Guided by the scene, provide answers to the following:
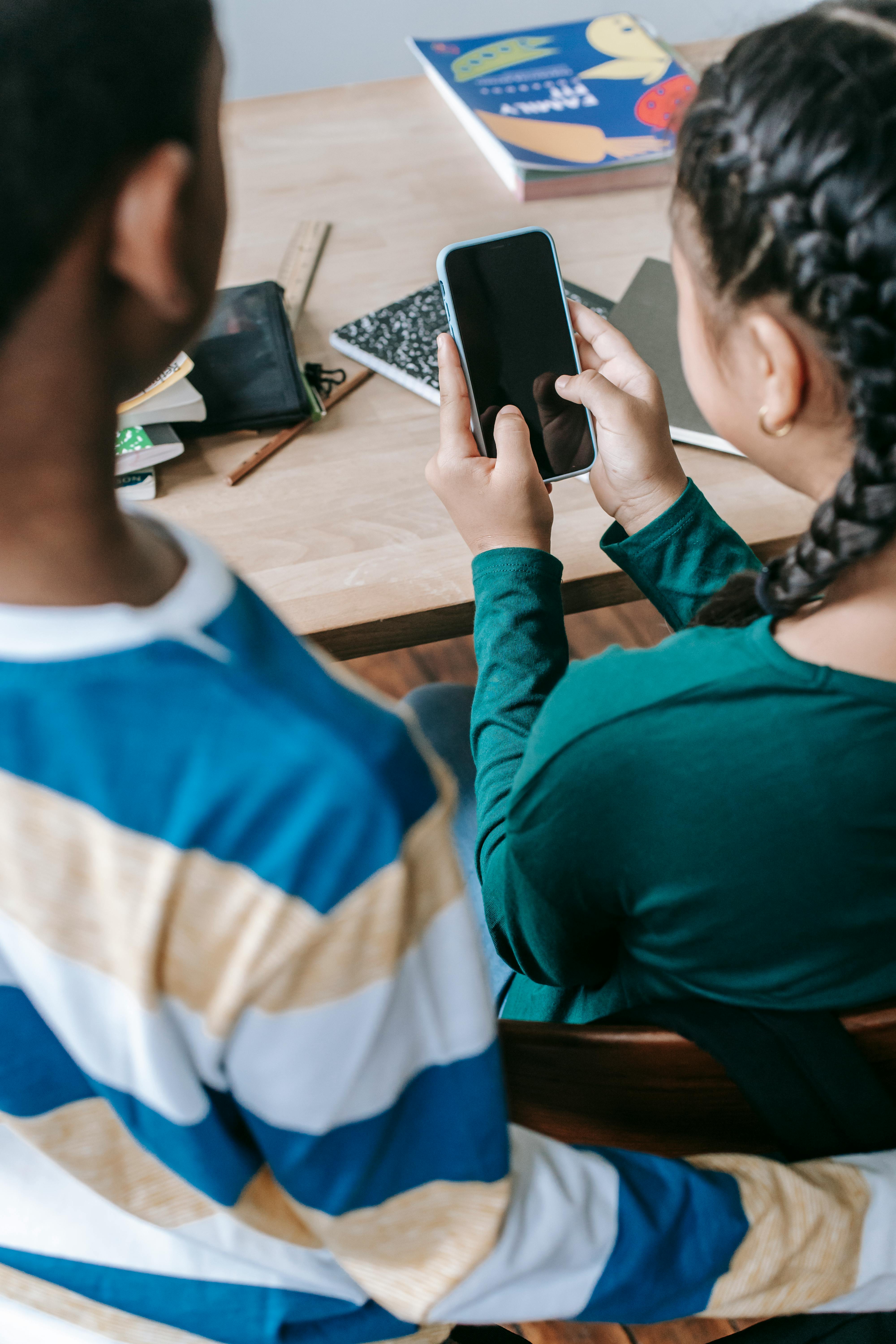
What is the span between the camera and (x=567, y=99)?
4.33 feet

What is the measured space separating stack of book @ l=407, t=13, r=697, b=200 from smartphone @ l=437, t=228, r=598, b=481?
Result: 461 mm

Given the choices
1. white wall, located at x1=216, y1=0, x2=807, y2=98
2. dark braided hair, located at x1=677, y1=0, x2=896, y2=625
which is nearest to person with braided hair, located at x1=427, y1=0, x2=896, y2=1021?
dark braided hair, located at x1=677, y1=0, x2=896, y2=625

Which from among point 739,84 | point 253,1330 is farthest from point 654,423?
point 253,1330

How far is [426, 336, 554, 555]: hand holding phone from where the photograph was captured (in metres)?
0.73

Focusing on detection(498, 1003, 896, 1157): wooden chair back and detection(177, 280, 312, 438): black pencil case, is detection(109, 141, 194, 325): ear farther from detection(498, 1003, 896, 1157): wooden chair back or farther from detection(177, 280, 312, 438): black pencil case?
detection(177, 280, 312, 438): black pencil case

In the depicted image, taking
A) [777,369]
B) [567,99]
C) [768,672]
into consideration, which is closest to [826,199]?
[777,369]

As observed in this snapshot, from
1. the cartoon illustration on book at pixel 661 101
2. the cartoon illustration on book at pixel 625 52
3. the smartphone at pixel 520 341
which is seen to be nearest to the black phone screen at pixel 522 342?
the smartphone at pixel 520 341

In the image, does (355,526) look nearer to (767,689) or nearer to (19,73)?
(767,689)

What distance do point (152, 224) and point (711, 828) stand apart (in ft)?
1.22

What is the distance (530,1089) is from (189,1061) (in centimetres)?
20

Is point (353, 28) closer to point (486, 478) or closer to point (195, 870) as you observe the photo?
point (486, 478)

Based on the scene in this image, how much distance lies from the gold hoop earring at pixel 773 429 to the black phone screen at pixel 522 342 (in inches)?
12.3

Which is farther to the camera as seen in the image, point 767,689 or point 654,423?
point 654,423

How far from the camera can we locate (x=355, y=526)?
845 mm
